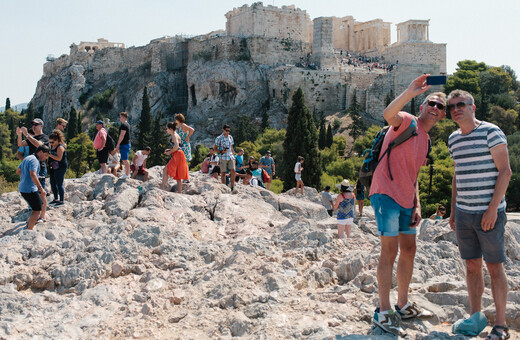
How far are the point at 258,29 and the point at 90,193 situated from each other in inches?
1568

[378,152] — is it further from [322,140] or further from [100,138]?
[322,140]

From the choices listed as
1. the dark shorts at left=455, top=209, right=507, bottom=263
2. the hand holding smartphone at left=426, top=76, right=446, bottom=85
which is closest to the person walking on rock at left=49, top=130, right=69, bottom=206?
the hand holding smartphone at left=426, top=76, right=446, bottom=85

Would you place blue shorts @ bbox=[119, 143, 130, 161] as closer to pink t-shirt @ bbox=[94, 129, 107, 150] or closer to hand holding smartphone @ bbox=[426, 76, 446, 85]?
pink t-shirt @ bbox=[94, 129, 107, 150]

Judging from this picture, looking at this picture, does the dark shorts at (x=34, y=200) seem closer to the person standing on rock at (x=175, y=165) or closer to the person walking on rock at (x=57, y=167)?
the person walking on rock at (x=57, y=167)

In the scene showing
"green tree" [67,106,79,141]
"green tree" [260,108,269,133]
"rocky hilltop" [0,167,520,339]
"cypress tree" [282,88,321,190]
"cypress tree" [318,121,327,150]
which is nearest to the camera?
"rocky hilltop" [0,167,520,339]

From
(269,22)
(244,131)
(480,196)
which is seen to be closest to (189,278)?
(480,196)

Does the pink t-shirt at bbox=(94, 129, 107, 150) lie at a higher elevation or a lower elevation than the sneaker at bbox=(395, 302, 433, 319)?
higher

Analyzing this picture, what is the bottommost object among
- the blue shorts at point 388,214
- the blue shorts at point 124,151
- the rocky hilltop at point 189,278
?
the rocky hilltop at point 189,278

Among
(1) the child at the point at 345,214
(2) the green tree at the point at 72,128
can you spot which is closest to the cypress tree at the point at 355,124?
(2) the green tree at the point at 72,128

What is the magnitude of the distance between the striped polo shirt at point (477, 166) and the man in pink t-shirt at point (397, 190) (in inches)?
9.9

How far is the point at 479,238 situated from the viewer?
365 cm

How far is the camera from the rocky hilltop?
13.2ft

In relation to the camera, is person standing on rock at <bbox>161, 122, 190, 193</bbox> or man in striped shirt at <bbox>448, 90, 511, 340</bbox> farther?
person standing on rock at <bbox>161, 122, 190, 193</bbox>

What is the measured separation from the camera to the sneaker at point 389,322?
3643mm
